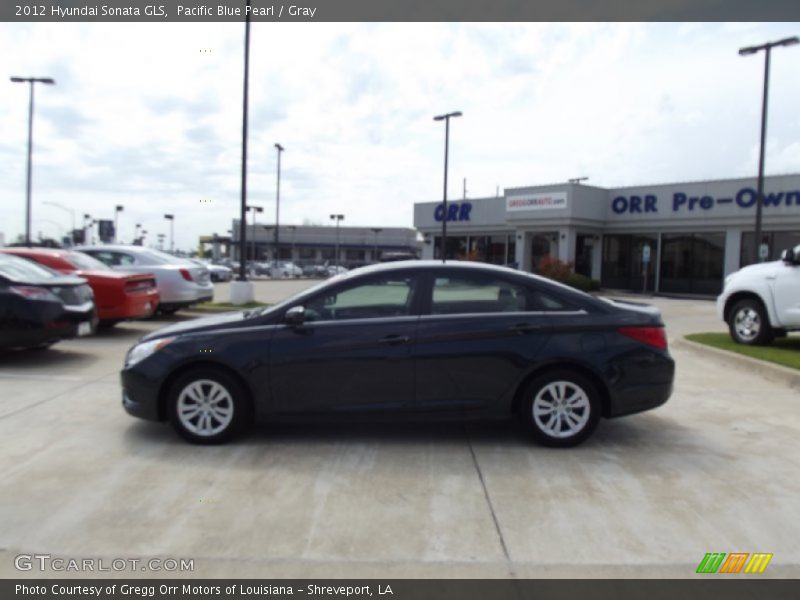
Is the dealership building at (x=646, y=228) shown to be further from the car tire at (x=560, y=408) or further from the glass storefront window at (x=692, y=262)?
the car tire at (x=560, y=408)

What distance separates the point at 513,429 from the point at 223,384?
2.57 m

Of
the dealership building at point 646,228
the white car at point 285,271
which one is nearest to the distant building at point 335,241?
the white car at point 285,271

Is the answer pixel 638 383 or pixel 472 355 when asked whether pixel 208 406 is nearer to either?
pixel 472 355

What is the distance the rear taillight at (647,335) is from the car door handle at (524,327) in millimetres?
713

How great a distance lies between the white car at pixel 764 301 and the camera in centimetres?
945

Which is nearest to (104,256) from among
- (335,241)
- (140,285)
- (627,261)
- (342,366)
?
(140,285)

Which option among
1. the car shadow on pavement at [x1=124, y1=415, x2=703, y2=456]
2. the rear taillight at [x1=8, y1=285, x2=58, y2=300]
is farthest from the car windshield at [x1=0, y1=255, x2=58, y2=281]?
the car shadow on pavement at [x1=124, y1=415, x2=703, y2=456]

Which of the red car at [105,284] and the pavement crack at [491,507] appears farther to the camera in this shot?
the red car at [105,284]

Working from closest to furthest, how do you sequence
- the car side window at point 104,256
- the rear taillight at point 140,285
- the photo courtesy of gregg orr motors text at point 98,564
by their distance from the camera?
the photo courtesy of gregg orr motors text at point 98,564
the rear taillight at point 140,285
the car side window at point 104,256

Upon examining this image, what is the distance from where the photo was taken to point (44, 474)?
Answer: 14.6 feet

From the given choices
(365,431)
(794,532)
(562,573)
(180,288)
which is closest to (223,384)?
(365,431)

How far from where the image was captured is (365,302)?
5.23 metres

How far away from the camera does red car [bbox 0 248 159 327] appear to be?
10391mm

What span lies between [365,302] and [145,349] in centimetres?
186
